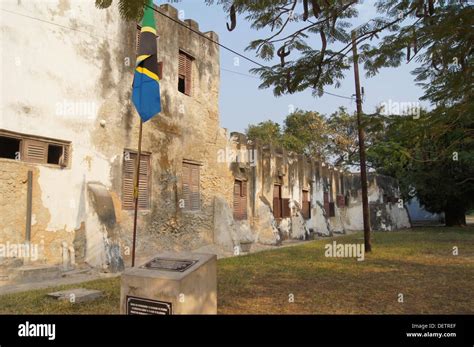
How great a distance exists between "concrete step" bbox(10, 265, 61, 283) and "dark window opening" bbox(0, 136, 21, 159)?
2270 millimetres

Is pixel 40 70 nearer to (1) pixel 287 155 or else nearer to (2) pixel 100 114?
(2) pixel 100 114

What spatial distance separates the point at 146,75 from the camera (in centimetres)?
994

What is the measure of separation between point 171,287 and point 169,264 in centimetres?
52

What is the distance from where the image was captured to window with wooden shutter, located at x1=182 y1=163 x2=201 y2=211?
12438 mm

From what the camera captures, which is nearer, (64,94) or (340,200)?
(64,94)

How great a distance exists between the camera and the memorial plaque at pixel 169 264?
4.22 meters

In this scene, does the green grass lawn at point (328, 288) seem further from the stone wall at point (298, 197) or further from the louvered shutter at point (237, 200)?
the louvered shutter at point (237, 200)

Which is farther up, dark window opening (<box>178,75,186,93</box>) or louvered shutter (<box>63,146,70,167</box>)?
dark window opening (<box>178,75,186,93</box>)

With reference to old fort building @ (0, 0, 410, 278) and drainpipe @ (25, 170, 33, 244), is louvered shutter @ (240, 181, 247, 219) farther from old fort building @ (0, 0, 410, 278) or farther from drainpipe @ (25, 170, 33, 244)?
drainpipe @ (25, 170, 33, 244)

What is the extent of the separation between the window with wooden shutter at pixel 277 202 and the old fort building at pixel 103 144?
3341 mm

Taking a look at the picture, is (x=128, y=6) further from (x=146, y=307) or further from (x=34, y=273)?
(x=34, y=273)

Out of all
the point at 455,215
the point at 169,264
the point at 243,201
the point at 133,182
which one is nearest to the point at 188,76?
the point at 133,182

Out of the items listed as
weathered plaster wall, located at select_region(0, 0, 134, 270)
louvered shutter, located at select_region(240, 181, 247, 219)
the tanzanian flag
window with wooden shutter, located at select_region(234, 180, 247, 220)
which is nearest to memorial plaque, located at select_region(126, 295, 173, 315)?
weathered plaster wall, located at select_region(0, 0, 134, 270)

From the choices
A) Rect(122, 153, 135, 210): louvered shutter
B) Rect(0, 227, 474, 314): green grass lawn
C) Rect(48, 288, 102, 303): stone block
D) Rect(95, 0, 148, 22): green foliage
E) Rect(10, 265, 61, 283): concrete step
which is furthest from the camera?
Rect(122, 153, 135, 210): louvered shutter
